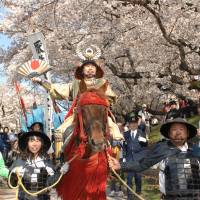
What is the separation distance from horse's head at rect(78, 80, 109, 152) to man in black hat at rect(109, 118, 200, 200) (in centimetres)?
55

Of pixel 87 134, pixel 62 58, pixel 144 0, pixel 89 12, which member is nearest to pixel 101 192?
pixel 87 134

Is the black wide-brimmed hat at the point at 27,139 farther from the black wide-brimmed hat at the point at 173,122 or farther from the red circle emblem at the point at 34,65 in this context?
the red circle emblem at the point at 34,65

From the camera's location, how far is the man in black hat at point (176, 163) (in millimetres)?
4363

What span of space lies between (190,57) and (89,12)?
4.85 metres

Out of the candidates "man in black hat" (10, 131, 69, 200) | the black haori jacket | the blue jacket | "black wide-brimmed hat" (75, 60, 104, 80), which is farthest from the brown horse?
the blue jacket

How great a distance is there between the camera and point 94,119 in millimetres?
5250

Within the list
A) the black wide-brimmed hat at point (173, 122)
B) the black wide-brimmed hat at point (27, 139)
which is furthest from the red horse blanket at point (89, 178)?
the black wide-brimmed hat at point (173, 122)

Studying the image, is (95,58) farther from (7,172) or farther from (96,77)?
(7,172)

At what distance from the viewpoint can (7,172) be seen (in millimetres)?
5324

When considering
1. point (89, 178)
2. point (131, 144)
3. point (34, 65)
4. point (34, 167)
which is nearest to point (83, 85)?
point (89, 178)

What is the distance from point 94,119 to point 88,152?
0.44 m

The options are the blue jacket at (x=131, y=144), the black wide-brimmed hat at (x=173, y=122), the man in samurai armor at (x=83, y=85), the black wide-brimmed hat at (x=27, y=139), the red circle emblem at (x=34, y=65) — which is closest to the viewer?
the black wide-brimmed hat at (x=173, y=122)

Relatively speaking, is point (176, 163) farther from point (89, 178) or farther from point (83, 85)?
point (83, 85)

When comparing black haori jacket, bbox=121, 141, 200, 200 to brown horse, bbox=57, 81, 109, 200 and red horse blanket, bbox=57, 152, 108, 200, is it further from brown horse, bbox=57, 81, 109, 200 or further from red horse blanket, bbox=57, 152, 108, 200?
red horse blanket, bbox=57, 152, 108, 200
